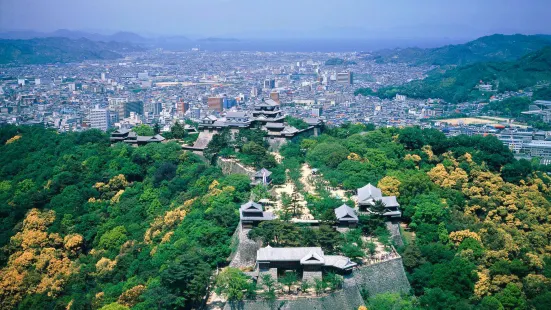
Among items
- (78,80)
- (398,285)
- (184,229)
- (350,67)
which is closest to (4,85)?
(78,80)

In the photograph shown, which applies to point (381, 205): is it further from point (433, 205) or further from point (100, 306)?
point (100, 306)

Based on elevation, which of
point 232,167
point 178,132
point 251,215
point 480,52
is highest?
point 480,52

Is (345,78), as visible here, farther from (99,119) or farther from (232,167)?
(232,167)

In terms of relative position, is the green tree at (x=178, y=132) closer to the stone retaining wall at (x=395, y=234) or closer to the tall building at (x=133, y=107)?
the stone retaining wall at (x=395, y=234)

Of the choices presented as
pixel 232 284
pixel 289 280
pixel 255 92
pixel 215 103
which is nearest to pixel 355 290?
pixel 289 280

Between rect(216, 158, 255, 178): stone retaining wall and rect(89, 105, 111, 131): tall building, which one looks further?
rect(89, 105, 111, 131): tall building

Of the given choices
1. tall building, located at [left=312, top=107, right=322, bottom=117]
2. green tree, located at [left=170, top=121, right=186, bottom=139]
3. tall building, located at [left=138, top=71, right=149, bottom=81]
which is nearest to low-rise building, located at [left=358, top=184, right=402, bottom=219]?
green tree, located at [left=170, top=121, right=186, bottom=139]

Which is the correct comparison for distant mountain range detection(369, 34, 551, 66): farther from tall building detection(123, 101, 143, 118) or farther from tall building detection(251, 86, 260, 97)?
tall building detection(123, 101, 143, 118)
